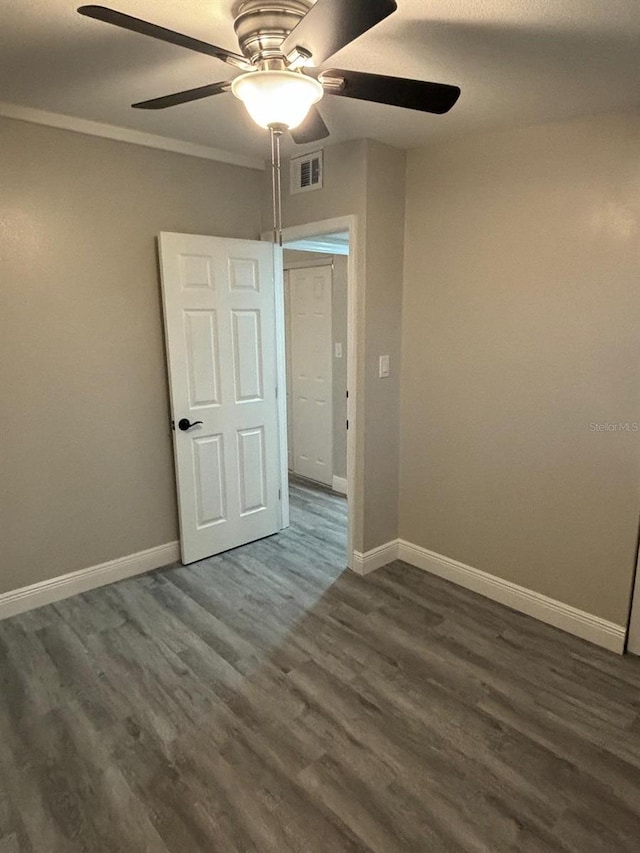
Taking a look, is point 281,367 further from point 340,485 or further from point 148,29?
point 148,29

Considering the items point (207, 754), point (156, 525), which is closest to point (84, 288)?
point (156, 525)

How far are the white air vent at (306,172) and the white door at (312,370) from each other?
4.22 feet

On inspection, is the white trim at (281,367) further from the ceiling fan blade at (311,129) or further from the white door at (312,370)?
the ceiling fan blade at (311,129)

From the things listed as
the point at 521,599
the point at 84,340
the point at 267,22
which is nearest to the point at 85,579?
the point at 84,340

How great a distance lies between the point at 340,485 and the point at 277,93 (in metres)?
3.56

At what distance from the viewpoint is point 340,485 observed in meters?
4.67

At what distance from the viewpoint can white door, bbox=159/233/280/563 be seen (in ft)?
10.1

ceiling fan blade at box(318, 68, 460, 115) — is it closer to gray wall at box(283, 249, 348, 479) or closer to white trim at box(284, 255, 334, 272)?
gray wall at box(283, 249, 348, 479)

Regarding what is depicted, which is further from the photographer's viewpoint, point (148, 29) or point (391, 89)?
point (391, 89)

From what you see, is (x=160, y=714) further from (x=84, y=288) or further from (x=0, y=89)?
(x=0, y=89)

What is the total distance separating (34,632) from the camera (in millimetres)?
2676

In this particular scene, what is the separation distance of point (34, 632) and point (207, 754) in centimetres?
128

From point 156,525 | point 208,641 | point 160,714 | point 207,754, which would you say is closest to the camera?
point 207,754

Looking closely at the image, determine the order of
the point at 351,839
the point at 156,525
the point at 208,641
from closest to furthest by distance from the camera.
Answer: the point at 351,839
the point at 208,641
the point at 156,525
